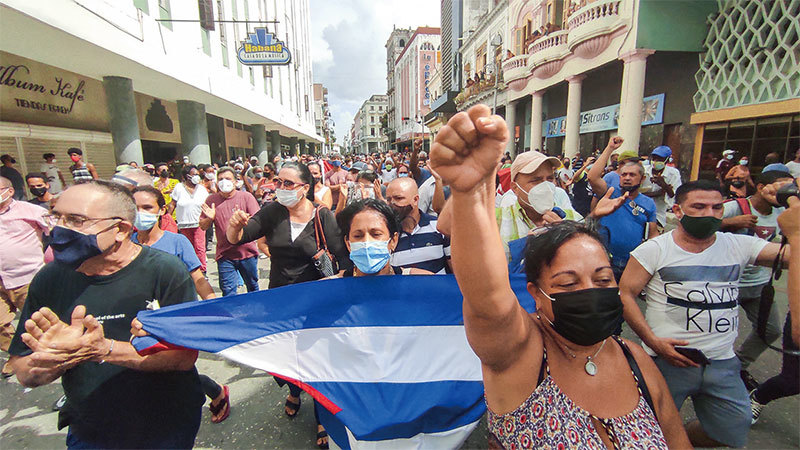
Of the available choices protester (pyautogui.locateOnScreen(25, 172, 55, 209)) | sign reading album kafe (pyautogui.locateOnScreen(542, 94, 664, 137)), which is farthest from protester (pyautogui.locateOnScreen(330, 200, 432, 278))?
sign reading album kafe (pyautogui.locateOnScreen(542, 94, 664, 137))

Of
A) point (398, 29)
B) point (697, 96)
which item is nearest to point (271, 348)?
point (697, 96)

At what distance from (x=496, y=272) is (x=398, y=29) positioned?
78945mm

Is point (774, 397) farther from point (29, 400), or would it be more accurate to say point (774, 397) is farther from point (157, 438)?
point (29, 400)

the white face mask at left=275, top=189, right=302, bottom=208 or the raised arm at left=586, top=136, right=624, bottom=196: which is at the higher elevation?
the raised arm at left=586, top=136, right=624, bottom=196

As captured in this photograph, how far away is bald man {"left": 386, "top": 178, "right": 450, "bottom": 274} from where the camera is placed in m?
2.87

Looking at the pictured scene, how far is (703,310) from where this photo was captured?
207 cm

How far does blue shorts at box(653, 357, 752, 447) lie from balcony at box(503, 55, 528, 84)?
63.0 feet

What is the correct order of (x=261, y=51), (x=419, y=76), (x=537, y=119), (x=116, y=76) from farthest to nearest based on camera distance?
1. (x=419, y=76)
2. (x=537, y=119)
3. (x=261, y=51)
4. (x=116, y=76)

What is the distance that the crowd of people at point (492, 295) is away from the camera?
114 cm

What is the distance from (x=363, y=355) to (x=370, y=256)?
0.56m

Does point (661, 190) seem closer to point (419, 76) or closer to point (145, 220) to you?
point (145, 220)

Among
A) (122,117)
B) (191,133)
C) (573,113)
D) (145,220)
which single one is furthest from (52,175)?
(573,113)

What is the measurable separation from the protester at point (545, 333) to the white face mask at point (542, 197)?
3.54 ft

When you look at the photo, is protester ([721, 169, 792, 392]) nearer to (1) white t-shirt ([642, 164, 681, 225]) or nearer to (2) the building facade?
(1) white t-shirt ([642, 164, 681, 225])
